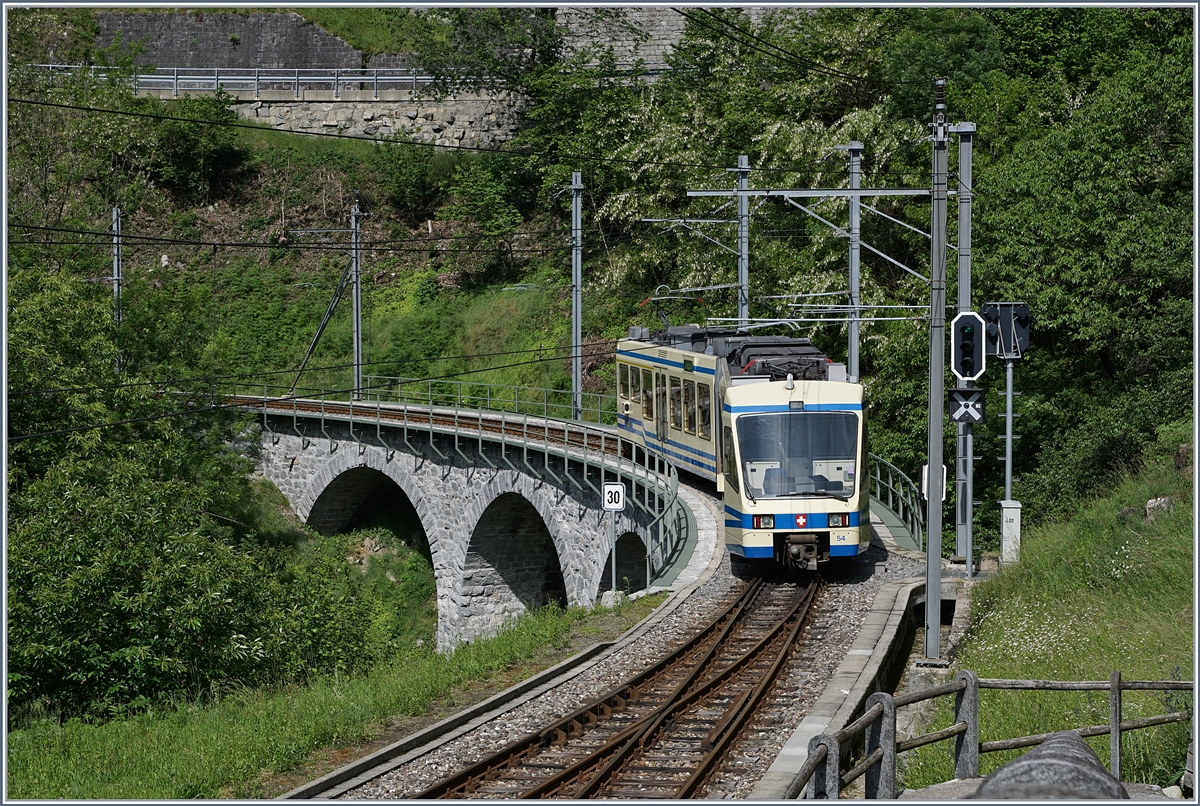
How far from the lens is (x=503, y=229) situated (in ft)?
182

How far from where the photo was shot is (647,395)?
27.2 m

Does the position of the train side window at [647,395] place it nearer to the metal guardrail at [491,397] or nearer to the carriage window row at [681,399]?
the carriage window row at [681,399]

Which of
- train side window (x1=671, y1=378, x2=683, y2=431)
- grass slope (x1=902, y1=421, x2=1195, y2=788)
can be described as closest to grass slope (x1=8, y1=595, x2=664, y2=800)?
grass slope (x1=902, y1=421, x2=1195, y2=788)

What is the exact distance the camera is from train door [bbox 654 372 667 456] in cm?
2561

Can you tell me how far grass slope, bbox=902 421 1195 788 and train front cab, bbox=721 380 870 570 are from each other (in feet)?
7.17

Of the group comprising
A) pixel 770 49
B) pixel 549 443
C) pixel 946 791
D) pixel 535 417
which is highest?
pixel 770 49

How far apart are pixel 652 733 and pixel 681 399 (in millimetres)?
12938

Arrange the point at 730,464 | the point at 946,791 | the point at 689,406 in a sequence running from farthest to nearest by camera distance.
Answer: the point at 689,406 < the point at 730,464 < the point at 946,791

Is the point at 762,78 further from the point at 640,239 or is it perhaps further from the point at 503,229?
the point at 503,229

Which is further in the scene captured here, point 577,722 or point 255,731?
point 577,722

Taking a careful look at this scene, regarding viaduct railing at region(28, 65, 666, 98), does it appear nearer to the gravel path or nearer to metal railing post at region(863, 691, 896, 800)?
the gravel path

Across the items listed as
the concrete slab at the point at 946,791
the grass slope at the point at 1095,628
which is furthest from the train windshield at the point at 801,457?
the concrete slab at the point at 946,791

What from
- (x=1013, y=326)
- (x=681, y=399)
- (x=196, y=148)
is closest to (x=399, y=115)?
(x=196, y=148)

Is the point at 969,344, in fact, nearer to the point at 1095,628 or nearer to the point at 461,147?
the point at 1095,628
